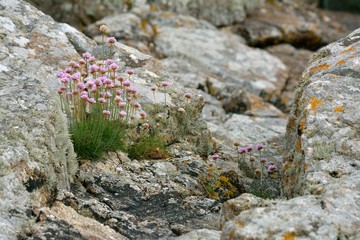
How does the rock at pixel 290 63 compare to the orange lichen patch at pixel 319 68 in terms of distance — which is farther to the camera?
the rock at pixel 290 63

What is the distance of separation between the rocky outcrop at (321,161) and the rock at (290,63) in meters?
5.46

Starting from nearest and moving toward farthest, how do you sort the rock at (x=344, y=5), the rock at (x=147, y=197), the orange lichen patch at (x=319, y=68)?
the rock at (x=147, y=197)
the orange lichen patch at (x=319, y=68)
the rock at (x=344, y=5)

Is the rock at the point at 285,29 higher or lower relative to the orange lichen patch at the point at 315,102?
lower

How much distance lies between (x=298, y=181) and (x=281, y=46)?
9.99 m

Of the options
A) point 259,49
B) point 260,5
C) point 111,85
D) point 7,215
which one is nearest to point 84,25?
point 259,49

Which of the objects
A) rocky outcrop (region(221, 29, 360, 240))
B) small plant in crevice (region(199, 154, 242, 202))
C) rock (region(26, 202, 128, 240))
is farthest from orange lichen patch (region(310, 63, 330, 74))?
rock (region(26, 202, 128, 240))

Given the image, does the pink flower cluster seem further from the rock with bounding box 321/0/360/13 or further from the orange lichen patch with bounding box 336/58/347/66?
the rock with bounding box 321/0/360/13

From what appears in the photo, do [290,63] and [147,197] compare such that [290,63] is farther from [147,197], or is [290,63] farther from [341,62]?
[147,197]

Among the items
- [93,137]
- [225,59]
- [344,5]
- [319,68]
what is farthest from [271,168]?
[344,5]

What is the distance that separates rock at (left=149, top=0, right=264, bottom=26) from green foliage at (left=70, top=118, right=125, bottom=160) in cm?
850

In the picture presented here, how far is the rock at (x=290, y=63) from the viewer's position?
13258 mm

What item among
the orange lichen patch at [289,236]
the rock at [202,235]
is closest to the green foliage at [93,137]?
the rock at [202,235]

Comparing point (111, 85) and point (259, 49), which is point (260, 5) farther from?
point (111, 85)

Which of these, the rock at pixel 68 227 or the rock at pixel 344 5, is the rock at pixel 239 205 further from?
the rock at pixel 344 5
